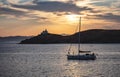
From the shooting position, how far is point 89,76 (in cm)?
7294

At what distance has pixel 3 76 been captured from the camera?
242 ft

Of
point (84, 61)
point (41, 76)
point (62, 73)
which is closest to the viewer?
point (41, 76)

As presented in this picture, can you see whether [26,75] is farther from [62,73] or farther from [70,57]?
[70,57]

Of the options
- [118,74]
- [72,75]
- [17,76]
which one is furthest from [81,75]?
[17,76]

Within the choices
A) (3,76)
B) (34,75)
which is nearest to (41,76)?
(34,75)

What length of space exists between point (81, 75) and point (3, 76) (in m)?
14.4

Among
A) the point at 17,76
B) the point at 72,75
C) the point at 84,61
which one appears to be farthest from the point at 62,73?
the point at 84,61

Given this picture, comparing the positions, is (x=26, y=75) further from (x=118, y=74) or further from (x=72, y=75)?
(x=118, y=74)

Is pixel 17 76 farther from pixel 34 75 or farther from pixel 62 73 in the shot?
pixel 62 73

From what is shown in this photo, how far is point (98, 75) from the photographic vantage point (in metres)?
75.4

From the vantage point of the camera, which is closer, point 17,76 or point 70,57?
point 17,76

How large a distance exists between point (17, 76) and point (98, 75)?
49.6 ft

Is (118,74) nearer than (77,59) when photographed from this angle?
Yes

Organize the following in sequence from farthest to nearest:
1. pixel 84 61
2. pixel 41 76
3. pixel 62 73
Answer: pixel 84 61 → pixel 62 73 → pixel 41 76
